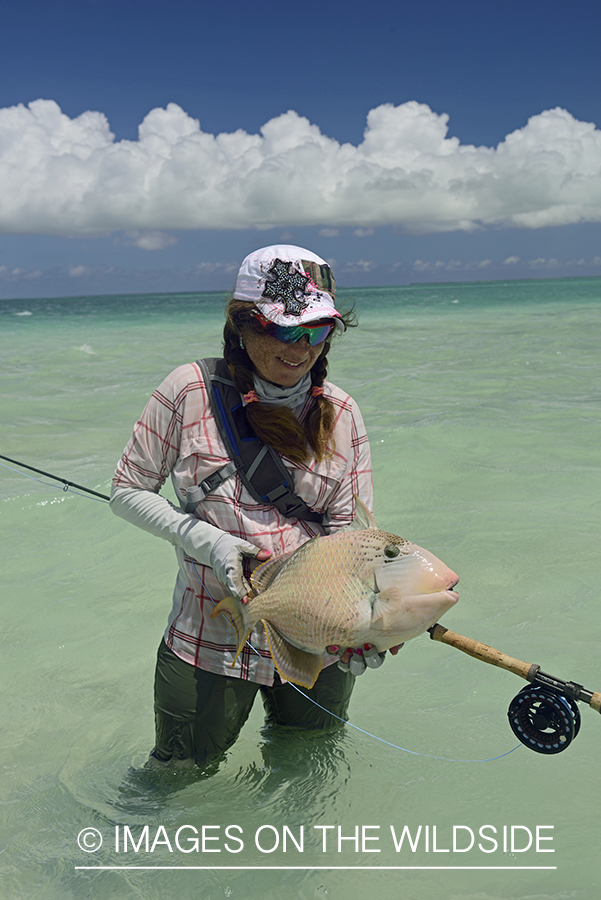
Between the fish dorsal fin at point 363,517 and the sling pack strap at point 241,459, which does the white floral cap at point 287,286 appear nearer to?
the sling pack strap at point 241,459

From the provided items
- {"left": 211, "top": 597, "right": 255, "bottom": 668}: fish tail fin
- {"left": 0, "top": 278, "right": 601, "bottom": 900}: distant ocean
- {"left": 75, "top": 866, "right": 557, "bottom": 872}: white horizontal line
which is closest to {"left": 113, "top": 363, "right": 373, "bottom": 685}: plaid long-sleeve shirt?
{"left": 211, "top": 597, "right": 255, "bottom": 668}: fish tail fin

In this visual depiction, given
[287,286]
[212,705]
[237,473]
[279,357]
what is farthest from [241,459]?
[212,705]

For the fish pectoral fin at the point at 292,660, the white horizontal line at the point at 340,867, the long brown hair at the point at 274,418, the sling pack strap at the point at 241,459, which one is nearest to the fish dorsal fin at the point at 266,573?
the fish pectoral fin at the point at 292,660

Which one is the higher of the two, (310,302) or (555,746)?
(310,302)

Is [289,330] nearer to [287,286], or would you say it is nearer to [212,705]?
[287,286]

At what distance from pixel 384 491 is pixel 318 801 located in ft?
14.3

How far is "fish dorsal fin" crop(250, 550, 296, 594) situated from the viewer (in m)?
2.34

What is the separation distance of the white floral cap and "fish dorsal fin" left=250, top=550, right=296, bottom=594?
800mm

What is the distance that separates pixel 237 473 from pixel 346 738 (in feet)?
5.15

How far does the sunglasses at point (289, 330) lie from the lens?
7.65ft

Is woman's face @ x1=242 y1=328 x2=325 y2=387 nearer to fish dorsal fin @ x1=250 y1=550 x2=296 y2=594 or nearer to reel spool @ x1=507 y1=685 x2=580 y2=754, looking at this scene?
fish dorsal fin @ x1=250 y1=550 x2=296 y2=594

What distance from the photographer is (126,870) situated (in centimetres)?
281

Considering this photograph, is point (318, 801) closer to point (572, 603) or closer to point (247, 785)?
point (247, 785)

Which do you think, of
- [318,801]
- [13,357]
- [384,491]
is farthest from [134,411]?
[13,357]
